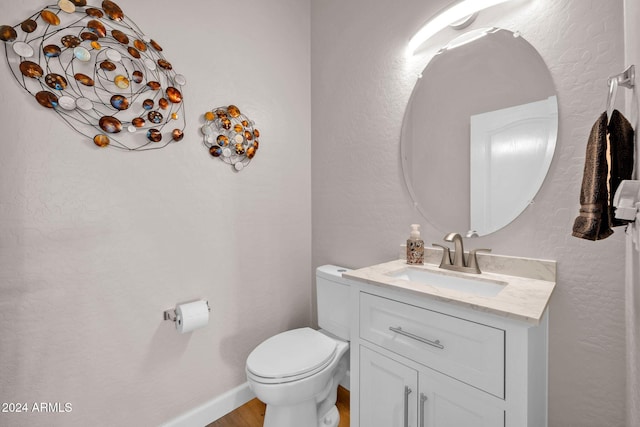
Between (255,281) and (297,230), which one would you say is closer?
(255,281)

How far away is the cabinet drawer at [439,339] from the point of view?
30.8 inches

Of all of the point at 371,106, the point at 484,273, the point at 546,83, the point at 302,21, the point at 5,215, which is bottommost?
the point at 484,273

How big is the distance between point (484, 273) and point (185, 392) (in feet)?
5.17

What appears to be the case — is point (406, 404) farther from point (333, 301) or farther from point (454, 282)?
point (333, 301)

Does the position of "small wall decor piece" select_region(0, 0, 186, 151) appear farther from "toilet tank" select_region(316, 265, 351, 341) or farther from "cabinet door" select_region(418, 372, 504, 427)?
"cabinet door" select_region(418, 372, 504, 427)

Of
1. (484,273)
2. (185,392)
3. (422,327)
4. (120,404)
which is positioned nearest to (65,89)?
(120,404)

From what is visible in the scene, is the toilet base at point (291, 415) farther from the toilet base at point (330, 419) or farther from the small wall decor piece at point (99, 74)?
the small wall decor piece at point (99, 74)

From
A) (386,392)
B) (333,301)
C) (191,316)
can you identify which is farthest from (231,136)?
(386,392)

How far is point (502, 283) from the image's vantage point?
1053 mm

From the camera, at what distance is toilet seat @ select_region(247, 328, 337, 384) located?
3.97 ft

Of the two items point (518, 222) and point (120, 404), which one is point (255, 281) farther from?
point (518, 222)

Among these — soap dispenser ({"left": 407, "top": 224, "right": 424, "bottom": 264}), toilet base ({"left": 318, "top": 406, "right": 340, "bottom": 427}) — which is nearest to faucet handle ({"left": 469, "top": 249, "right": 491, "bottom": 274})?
soap dispenser ({"left": 407, "top": 224, "right": 424, "bottom": 264})

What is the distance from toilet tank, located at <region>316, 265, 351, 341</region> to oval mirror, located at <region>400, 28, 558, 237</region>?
2.01 feet

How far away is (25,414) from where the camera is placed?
1057mm
